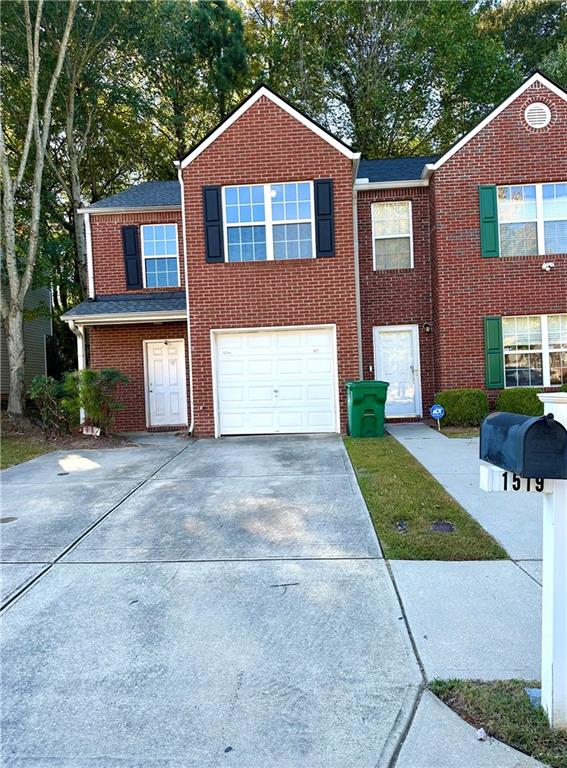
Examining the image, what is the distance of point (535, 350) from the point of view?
11.9m

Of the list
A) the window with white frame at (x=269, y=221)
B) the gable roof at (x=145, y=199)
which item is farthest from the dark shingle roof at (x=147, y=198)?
the window with white frame at (x=269, y=221)

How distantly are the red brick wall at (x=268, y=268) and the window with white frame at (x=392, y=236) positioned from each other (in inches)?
91.3

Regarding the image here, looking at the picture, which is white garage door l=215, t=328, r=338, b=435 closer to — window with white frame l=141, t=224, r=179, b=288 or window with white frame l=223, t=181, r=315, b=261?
window with white frame l=223, t=181, r=315, b=261

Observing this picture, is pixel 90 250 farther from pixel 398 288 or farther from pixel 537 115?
pixel 537 115

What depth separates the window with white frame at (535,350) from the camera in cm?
1183

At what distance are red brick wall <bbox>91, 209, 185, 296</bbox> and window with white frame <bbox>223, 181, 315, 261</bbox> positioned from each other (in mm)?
2813

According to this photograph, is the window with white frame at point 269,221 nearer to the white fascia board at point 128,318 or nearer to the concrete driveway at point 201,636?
the white fascia board at point 128,318

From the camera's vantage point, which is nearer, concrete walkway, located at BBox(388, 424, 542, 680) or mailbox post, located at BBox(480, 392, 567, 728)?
mailbox post, located at BBox(480, 392, 567, 728)

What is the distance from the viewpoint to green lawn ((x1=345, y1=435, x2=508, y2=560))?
4.34 m

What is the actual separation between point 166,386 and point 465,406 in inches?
281

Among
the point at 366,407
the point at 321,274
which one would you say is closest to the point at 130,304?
the point at 321,274

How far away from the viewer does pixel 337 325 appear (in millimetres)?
10938

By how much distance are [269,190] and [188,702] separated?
32.9 feet

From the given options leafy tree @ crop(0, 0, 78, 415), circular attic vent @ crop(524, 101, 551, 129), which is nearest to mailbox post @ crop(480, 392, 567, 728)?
circular attic vent @ crop(524, 101, 551, 129)
